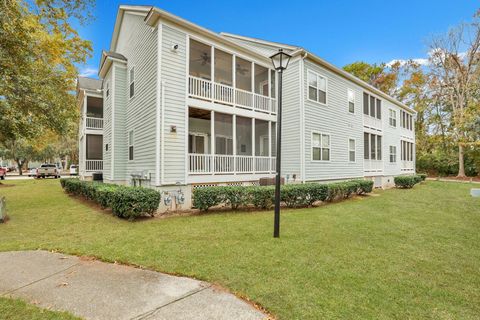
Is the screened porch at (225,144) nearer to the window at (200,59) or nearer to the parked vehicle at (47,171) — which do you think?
the window at (200,59)

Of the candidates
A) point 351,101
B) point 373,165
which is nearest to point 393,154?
point 373,165

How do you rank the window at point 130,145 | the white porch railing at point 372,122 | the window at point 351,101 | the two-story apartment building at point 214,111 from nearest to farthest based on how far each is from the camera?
the two-story apartment building at point 214,111, the window at point 130,145, the window at point 351,101, the white porch railing at point 372,122

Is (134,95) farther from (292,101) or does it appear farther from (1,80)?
(292,101)

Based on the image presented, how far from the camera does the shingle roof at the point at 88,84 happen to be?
18530 millimetres

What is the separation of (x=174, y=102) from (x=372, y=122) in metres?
14.2

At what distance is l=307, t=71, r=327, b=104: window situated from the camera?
43.5ft

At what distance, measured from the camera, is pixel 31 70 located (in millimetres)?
11836

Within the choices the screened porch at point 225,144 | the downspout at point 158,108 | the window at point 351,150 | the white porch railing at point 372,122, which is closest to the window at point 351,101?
the white porch railing at point 372,122

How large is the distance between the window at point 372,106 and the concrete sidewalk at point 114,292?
17207 millimetres

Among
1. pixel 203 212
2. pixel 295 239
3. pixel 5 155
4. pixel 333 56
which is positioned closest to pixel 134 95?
pixel 203 212

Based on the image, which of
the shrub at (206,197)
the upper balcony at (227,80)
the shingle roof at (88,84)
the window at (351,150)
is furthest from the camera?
the shingle roof at (88,84)

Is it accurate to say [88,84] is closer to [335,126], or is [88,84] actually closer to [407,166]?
[335,126]

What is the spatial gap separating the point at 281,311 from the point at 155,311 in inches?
57.3

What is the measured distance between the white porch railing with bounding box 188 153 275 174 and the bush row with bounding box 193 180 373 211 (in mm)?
1594
